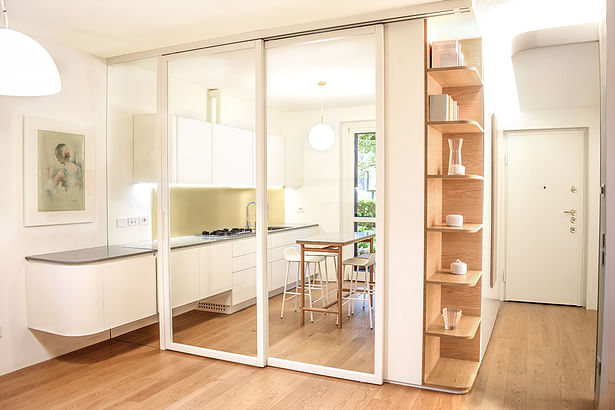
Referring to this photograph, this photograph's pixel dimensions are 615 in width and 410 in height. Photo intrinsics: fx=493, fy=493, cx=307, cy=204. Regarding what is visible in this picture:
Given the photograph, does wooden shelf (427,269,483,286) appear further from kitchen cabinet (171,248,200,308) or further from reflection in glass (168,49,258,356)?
kitchen cabinet (171,248,200,308)

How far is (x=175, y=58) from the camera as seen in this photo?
3.87 metres

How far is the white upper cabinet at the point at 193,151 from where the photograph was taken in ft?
12.3

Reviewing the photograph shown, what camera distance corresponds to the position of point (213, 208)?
3.75 m

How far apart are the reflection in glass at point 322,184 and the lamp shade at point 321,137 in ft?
0.07

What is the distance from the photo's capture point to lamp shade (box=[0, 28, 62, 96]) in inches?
86.4

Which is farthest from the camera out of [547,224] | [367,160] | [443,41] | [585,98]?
[547,224]

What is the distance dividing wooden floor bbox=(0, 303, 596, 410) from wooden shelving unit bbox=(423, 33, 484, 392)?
22 centimetres

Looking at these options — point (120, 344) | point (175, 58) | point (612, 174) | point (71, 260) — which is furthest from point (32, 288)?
point (612, 174)

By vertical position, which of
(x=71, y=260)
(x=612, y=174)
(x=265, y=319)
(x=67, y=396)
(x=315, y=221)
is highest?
(x=612, y=174)

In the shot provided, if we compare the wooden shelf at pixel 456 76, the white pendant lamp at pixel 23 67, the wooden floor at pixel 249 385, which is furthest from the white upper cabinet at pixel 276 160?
the white pendant lamp at pixel 23 67

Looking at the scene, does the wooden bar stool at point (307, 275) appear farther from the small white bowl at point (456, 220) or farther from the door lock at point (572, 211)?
the door lock at point (572, 211)

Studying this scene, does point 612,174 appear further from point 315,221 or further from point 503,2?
point 315,221

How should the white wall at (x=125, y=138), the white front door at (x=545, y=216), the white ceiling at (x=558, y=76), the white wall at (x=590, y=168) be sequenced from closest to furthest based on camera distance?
1. the white wall at (x=125, y=138)
2. the white ceiling at (x=558, y=76)
3. the white wall at (x=590, y=168)
4. the white front door at (x=545, y=216)

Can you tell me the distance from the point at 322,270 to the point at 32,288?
213cm
